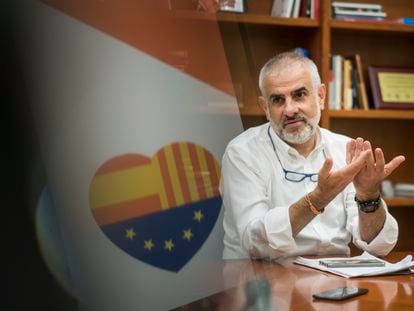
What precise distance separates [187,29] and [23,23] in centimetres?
20

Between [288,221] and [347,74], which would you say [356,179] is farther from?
[347,74]

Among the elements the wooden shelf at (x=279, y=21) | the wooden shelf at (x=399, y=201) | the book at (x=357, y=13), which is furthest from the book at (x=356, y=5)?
the wooden shelf at (x=399, y=201)

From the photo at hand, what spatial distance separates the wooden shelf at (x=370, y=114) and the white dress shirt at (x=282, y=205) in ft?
2.15

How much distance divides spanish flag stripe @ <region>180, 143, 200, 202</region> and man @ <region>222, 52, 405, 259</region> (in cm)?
45

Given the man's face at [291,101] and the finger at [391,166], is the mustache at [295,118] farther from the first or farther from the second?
the finger at [391,166]

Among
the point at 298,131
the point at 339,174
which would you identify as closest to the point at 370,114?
the point at 298,131

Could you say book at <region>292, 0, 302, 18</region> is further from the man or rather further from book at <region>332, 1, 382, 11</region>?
the man

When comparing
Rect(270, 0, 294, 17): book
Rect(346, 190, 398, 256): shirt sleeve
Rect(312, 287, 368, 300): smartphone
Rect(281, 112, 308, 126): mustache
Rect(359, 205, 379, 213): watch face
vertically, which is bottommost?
Rect(346, 190, 398, 256): shirt sleeve

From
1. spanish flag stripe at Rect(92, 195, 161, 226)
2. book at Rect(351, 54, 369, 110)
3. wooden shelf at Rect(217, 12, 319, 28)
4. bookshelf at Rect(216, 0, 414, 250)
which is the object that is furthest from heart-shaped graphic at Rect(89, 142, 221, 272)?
book at Rect(351, 54, 369, 110)

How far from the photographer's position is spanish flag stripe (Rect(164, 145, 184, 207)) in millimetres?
557

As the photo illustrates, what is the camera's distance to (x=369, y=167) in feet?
3.23

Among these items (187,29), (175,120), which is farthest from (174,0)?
(175,120)

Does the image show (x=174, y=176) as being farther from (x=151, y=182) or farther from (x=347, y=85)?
(x=347, y=85)

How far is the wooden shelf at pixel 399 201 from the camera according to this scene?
189cm
